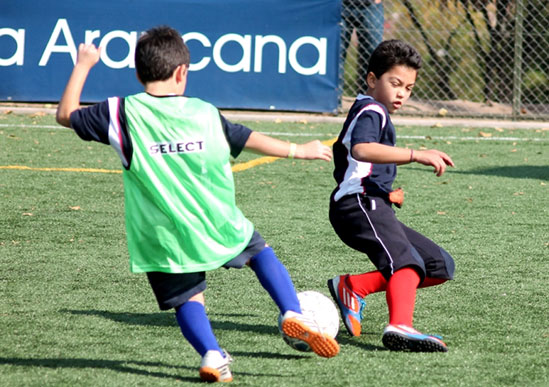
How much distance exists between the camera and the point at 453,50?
12.5 m

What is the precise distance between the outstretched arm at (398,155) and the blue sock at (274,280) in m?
0.50

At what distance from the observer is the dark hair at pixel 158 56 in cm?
310

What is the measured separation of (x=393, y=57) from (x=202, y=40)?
7800mm

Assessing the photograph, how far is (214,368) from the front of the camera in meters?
3.06

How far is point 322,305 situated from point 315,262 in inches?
55.6

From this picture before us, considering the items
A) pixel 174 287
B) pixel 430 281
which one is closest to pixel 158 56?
pixel 174 287

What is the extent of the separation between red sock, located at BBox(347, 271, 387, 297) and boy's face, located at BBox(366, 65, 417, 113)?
2.20 feet

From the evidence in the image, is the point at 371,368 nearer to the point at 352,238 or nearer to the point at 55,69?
the point at 352,238

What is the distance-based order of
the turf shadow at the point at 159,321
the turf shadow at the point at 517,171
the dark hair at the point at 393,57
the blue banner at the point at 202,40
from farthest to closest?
the blue banner at the point at 202,40 < the turf shadow at the point at 517,171 < the turf shadow at the point at 159,321 < the dark hair at the point at 393,57

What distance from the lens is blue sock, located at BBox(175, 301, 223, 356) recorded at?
3.13 metres

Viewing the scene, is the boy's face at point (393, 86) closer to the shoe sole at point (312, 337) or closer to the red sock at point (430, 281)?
the red sock at point (430, 281)

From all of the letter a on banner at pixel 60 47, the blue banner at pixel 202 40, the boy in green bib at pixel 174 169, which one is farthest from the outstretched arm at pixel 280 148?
the letter a on banner at pixel 60 47

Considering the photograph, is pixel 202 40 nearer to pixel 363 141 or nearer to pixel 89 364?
pixel 363 141

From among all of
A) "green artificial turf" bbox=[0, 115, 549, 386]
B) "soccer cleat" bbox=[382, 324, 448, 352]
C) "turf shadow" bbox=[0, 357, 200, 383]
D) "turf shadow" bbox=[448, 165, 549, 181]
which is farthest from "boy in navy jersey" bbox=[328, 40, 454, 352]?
"turf shadow" bbox=[448, 165, 549, 181]
